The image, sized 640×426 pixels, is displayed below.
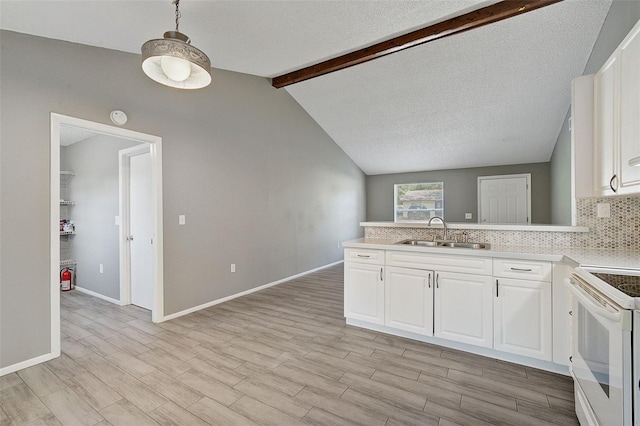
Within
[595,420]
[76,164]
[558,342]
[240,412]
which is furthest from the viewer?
[76,164]

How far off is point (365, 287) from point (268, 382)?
133cm

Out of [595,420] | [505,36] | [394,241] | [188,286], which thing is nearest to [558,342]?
[595,420]

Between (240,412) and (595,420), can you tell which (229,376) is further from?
(595,420)

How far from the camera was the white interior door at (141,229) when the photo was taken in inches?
140

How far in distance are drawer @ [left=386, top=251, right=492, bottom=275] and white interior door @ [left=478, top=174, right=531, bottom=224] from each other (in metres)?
4.99

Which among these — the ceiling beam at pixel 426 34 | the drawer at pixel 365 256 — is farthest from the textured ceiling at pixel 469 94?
the drawer at pixel 365 256

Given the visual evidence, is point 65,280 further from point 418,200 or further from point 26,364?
point 418,200

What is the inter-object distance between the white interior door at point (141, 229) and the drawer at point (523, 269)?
3.78 m

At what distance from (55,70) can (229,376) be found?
9.93ft

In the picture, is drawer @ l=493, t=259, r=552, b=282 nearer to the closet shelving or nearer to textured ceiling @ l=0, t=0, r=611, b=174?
textured ceiling @ l=0, t=0, r=611, b=174

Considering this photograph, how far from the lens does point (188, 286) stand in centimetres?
353

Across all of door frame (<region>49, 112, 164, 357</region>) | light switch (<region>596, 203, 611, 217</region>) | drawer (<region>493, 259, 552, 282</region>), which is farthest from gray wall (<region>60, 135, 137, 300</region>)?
light switch (<region>596, 203, 611, 217</region>)

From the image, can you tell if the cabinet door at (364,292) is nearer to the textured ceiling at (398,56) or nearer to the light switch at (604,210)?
the light switch at (604,210)

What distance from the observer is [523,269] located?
2201 millimetres
